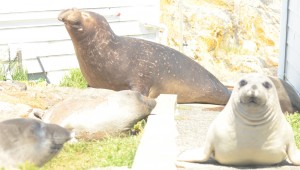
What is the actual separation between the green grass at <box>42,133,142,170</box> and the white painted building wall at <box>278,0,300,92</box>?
354 centimetres

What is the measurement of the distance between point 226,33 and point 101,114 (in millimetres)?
9841

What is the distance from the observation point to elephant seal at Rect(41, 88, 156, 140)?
23.9ft

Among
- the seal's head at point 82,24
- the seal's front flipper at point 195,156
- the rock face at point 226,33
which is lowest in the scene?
the rock face at point 226,33

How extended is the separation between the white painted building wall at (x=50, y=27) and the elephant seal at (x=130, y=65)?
9.18ft

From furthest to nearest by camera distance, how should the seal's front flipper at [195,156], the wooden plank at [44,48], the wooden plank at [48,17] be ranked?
the wooden plank at [44,48] < the wooden plank at [48,17] < the seal's front flipper at [195,156]

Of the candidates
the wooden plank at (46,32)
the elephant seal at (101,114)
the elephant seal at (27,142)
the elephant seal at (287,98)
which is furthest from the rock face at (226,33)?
the elephant seal at (27,142)

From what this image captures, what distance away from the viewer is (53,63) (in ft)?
40.8

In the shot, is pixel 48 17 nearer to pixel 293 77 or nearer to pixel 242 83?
pixel 293 77

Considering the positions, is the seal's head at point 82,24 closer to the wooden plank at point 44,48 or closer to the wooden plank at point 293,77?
the wooden plank at point 293,77

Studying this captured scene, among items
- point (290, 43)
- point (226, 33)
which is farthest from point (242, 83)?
point (226, 33)

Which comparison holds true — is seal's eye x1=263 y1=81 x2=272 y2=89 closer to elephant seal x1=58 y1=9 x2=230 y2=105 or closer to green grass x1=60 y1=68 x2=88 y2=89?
elephant seal x1=58 y1=9 x2=230 y2=105

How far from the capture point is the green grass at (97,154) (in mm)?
6199

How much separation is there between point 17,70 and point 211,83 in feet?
11.7

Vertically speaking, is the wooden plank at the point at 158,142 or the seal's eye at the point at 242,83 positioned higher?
the seal's eye at the point at 242,83
